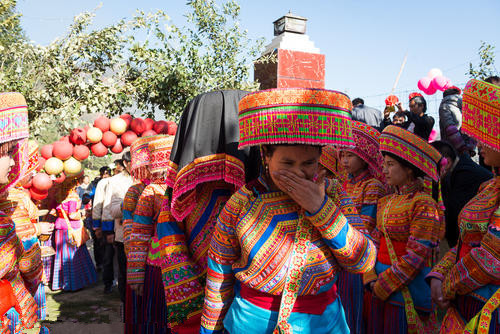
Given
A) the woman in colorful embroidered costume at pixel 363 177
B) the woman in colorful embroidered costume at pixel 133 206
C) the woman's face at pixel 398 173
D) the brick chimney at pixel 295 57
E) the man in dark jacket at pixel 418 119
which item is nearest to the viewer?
the woman's face at pixel 398 173

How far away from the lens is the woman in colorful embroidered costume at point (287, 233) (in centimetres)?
164

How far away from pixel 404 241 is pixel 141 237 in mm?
2142

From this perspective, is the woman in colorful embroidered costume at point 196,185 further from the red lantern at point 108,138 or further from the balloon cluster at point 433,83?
the balloon cluster at point 433,83

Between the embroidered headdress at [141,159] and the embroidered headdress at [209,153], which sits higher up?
the embroidered headdress at [209,153]

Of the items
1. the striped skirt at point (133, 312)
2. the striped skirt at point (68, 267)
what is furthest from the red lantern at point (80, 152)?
the striped skirt at point (68, 267)

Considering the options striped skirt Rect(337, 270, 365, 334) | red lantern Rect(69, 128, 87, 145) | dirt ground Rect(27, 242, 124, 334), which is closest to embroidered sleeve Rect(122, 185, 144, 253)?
red lantern Rect(69, 128, 87, 145)

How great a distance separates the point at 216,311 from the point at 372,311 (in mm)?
1730

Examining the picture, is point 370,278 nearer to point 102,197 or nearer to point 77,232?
point 102,197

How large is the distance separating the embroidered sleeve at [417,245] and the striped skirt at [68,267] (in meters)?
5.95

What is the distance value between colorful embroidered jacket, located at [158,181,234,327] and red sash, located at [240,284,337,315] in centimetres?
56

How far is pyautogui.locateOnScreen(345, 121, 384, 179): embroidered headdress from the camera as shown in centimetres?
379

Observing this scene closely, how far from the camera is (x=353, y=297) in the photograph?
2.89 metres

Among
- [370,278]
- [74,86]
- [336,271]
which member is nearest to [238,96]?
[336,271]

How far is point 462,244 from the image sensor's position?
7.46 ft
